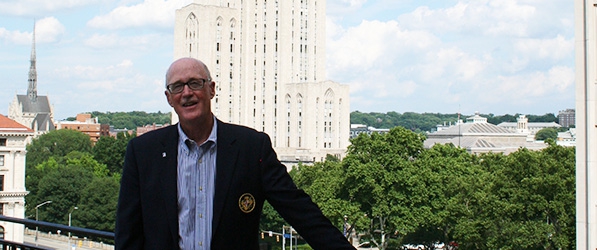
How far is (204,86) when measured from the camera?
4871 millimetres

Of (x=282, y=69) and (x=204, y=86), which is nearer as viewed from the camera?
(x=204, y=86)

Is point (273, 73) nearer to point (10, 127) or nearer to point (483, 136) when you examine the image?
point (483, 136)

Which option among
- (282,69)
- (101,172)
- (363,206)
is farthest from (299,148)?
(363,206)

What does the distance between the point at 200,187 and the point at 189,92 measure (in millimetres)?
593

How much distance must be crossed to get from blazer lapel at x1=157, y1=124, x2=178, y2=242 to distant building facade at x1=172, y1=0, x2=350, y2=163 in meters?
123

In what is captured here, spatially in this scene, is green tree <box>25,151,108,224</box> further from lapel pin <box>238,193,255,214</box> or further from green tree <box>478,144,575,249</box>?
lapel pin <box>238,193,255,214</box>

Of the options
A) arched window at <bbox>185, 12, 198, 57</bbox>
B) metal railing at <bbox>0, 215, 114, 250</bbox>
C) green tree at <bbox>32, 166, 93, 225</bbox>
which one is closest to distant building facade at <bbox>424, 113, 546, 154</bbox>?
arched window at <bbox>185, 12, 198, 57</bbox>

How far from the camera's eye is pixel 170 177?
4891 mm

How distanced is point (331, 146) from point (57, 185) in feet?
191

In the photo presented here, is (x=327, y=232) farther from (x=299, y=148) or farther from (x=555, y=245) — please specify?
(x=299, y=148)

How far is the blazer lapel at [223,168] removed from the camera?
481cm

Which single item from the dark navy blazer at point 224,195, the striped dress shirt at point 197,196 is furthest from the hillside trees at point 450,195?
the striped dress shirt at point 197,196

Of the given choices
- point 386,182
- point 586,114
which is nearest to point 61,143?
point 386,182

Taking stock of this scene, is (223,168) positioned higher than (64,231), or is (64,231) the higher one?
(223,168)
